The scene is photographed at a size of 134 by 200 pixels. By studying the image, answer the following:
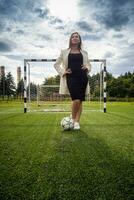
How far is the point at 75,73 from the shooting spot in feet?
15.4

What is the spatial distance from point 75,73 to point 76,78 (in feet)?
0.32

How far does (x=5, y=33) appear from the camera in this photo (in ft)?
66.1

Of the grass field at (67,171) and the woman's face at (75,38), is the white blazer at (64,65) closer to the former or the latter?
the woman's face at (75,38)

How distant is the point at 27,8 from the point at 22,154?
14.2 metres

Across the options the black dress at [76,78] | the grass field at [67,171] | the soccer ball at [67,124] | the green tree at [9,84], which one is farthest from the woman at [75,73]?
the green tree at [9,84]

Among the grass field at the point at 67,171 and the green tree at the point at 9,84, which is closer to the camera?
the grass field at the point at 67,171

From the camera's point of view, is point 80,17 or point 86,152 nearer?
point 86,152

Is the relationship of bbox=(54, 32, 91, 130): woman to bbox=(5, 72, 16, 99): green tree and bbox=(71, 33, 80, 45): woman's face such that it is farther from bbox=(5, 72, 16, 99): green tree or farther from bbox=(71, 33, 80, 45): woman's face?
bbox=(5, 72, 16, 99): green tree

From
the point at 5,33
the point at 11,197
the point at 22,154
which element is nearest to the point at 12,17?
the point at 5,33

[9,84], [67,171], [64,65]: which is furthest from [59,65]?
[9,84]

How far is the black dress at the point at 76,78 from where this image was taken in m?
4.62

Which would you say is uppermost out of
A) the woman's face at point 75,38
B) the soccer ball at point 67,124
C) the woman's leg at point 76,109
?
the woman's face at point 75,38

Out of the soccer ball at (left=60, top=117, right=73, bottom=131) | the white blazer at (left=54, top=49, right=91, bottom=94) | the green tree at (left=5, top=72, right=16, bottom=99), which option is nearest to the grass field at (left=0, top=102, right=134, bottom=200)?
the soccer ball at (left=60, top=117, right=73, bottom=131)

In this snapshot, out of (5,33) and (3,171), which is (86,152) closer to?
(3,171)
